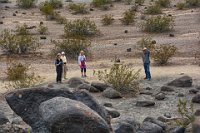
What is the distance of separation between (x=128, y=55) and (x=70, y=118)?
1911cm

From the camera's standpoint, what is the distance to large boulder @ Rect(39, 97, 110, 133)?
9.17 meters

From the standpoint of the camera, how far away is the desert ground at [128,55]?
17250 millimetres

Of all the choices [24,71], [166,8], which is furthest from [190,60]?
[166,8]

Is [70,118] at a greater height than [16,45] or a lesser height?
greater

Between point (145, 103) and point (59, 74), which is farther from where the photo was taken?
point (59, 74)

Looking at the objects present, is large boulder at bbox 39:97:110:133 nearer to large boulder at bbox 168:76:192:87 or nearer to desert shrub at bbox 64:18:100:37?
large boulder at bbox 168:76:192:87

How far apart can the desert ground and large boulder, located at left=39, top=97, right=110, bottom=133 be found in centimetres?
543

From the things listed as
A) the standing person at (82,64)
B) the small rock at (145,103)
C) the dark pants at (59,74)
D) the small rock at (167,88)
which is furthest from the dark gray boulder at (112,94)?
the standing person at (82,64)

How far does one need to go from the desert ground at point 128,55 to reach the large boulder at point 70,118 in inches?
214

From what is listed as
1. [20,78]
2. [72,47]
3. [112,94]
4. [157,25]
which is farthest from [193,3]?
[112,94]

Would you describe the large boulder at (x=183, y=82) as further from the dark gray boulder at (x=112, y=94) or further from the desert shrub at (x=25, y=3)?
the desert shrub at (x=25, y=3)

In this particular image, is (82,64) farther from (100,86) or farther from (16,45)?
(16,45)

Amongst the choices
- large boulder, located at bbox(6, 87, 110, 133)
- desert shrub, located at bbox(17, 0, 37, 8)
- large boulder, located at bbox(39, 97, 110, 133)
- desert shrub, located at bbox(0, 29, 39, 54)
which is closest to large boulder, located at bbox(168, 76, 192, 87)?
large boulder, located at bbox(6, 87, 110, 133)

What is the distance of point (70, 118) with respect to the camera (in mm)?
9188
